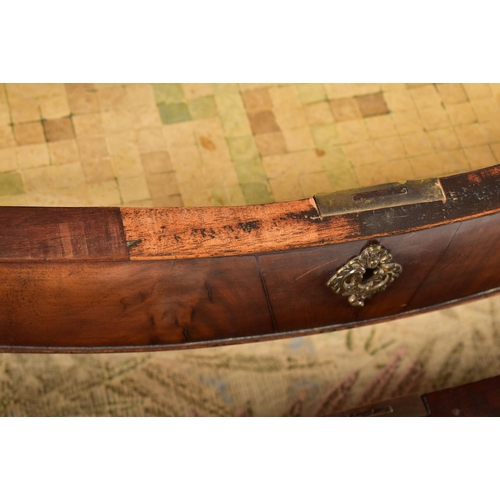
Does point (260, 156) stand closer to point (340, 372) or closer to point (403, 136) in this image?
point (403, 136)

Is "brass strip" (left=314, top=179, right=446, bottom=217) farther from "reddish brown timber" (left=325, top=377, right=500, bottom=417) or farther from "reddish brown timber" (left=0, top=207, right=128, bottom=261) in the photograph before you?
"reddish brown timber" (left=325, top=377, right=500, bottom=417)

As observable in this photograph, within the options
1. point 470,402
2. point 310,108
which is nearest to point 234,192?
point 310,108

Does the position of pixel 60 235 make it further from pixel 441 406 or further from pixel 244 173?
pixel 441 406

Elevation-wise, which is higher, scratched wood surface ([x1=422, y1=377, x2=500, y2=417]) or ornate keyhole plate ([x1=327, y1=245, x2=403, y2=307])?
ornate keyhole plate ([x1=327, y1=245, x2=403, y2=307])

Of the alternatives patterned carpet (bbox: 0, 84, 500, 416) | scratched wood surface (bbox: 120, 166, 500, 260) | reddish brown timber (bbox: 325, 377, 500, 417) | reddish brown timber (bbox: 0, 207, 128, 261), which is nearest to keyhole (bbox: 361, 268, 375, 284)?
scratched wood surface (bbox: 120, 166, 500, 260)

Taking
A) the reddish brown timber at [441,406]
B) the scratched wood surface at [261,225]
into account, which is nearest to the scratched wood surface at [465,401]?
the reddish brown timber at [441,406]

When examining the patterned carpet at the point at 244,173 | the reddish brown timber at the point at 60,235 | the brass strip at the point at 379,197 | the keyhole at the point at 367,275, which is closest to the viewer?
the reddish brown timber at the point at 60,235

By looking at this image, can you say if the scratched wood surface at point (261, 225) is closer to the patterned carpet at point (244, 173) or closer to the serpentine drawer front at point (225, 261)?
→ the serpentine drawer front at point (225, 261)
